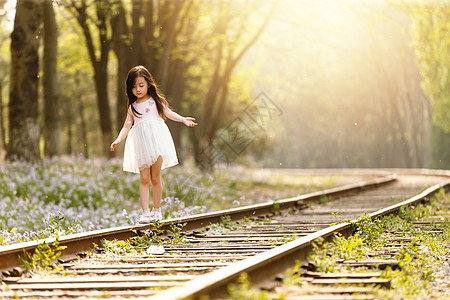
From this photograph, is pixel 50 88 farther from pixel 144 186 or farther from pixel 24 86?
pixel 144 186

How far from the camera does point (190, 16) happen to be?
26.1 meters

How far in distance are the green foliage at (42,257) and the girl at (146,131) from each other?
191cm

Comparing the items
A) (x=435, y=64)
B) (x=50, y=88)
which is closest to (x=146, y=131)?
(x=50, y=88)

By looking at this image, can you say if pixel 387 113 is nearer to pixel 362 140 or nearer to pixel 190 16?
pixel 362 140

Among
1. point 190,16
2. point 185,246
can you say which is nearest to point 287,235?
point 185,246

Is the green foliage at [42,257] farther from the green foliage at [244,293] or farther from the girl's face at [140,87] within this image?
the girl's face at [140,87]

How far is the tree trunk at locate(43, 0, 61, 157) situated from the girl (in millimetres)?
11634

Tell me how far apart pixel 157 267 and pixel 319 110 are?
7315cm

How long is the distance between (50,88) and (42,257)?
46.3 feet

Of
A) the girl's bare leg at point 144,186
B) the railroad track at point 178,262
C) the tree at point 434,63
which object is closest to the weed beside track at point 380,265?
the railroad track at point 178,262

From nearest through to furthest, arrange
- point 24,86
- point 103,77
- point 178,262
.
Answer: point 178,262
point 24,86
point 103,77

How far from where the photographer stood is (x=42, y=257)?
18.7 feet

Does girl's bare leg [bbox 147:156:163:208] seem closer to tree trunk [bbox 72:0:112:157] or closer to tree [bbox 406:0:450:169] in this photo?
tree trunk [bbox 72:0:112:157]

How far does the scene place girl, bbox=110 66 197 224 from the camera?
7691 millimetres
